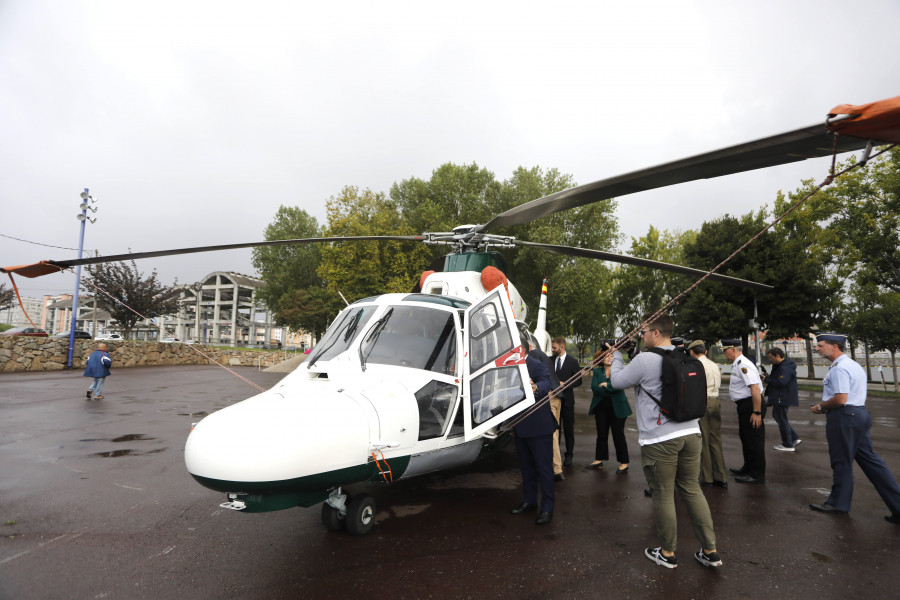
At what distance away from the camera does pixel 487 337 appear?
15.0 feet

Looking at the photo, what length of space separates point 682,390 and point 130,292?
108 ft

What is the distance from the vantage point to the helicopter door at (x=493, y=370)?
4.04 meters

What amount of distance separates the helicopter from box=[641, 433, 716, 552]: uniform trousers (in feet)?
3.68

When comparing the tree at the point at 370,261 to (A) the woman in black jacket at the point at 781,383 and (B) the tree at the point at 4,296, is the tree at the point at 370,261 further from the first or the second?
(B) the tree at the point at 4,296

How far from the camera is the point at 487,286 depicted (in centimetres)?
602

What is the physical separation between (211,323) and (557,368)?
6791 centimetres

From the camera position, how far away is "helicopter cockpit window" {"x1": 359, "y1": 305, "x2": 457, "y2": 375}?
168 inches

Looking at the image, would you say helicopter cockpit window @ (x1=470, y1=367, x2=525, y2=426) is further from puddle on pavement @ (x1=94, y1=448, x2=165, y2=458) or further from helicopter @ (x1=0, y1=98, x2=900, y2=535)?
puddle on pavement @ (x1=94, y1=448, x2=165, y2=458)

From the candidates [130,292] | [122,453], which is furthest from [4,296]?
[122,453]

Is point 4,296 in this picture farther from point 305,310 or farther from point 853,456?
point 853,456

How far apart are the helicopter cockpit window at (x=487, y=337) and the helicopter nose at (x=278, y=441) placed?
1.45m

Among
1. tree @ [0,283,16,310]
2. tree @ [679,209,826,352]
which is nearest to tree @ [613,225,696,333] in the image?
tree @ [679,209,826,352]

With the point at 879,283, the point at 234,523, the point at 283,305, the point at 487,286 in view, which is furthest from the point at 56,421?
the point at 283,305

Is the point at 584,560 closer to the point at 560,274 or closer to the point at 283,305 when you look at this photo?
the point at 560,274
